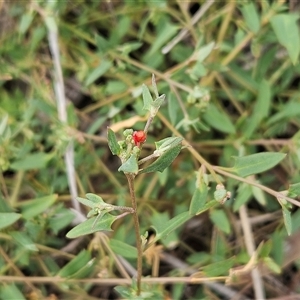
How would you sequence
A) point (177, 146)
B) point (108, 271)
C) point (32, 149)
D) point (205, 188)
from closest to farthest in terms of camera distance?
point (177, 146) < point (205, 188) < point (108, 271) < point (32, 149)

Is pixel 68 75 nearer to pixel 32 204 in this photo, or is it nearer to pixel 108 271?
pixel 32 204

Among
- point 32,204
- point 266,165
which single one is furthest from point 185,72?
point 32,204

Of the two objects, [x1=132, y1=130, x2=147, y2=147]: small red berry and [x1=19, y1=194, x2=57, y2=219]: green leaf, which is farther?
[x1=19, y1=194, x2=57, y2=219]: green leaf

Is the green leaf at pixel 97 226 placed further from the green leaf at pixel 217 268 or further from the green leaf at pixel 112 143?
the green leaf at pixel 217 268

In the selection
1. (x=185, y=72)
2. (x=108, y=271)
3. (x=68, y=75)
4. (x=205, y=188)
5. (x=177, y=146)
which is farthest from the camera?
(x=68, y=75)

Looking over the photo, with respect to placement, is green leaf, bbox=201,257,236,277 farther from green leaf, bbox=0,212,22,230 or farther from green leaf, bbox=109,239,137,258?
green leaf, bbox=0,212,22,230

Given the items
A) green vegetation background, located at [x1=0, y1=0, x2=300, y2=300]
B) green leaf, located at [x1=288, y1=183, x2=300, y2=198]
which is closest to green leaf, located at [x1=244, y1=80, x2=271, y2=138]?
green vegetation background, located at [x1=0, y1=0, x2=300, y2=300]
